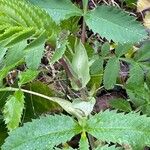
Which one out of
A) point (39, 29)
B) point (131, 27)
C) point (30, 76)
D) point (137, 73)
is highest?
point (39, 29)

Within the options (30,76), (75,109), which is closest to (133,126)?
(75,109)

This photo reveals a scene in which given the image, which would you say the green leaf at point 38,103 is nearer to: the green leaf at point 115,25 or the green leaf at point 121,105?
the green leaf at point 121,105

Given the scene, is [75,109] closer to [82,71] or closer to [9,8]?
[82,71]

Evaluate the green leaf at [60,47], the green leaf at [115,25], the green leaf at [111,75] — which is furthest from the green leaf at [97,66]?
the green leaf at [60,47]

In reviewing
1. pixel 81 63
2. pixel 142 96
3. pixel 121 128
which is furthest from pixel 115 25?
pixel 142 96

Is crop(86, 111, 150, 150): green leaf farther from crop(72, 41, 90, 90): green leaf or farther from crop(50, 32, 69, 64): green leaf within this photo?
crop(50, 32, 69, 64): green leaf

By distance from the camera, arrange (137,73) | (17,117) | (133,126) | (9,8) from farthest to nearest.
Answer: (137,73)
(17,117)
(133,126)
(9,8)
